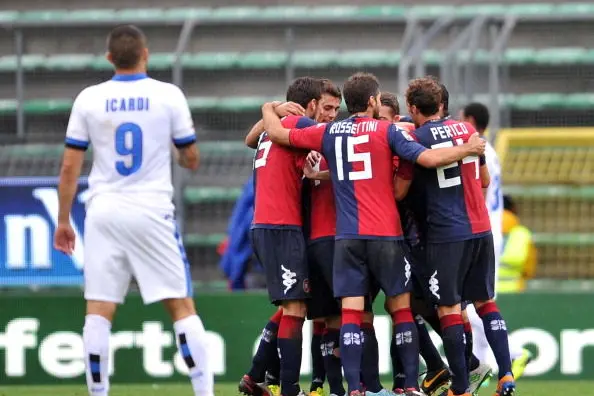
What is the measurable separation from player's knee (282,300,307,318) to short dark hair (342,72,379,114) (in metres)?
1.22

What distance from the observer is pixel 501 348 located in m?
8.60

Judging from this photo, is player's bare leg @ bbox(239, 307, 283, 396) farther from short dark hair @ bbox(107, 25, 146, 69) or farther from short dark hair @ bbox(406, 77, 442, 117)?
short dark hair @ bbox(107, 25, 146, 69)

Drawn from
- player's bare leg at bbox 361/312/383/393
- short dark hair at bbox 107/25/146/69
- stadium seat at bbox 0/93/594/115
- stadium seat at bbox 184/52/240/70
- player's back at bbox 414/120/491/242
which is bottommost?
player's bare leg at bbox 361/312/383/393

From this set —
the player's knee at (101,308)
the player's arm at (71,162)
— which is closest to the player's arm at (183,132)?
the player's arm at (71,162)

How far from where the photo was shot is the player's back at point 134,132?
292 inches

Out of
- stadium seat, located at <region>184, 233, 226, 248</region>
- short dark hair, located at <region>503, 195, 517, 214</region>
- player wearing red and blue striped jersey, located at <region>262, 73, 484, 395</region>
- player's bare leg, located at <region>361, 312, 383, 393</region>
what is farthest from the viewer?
short dark hair, located at <region>503, 195, 517, 214</region>

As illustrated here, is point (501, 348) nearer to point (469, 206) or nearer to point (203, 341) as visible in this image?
point (469, 206)

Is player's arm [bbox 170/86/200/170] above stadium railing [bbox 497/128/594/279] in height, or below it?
above

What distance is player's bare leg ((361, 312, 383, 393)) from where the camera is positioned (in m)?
8.63

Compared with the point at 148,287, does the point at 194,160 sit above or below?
above

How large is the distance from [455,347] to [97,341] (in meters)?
2.23

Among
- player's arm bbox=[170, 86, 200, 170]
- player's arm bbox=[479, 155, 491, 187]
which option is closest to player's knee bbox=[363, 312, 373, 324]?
player's arm bbox=[479, 155, 491, 187]

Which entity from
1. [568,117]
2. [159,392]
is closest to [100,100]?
[159,392]

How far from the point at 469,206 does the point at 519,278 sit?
15.4 feet
